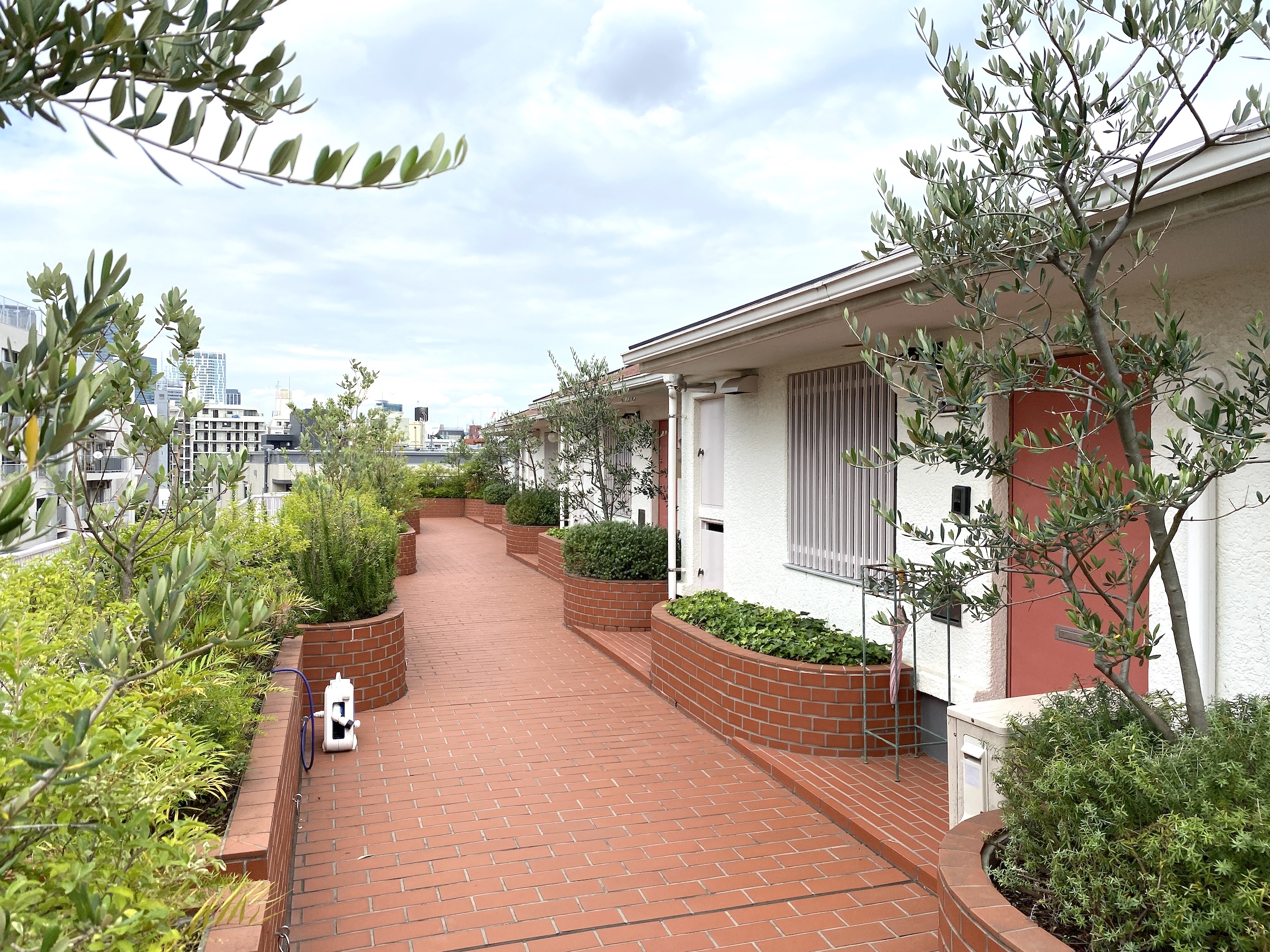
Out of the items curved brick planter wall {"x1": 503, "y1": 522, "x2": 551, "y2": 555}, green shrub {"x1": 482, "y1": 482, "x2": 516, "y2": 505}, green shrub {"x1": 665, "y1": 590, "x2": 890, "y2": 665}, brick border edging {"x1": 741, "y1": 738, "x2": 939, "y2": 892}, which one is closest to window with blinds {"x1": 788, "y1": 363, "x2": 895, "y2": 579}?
green shrub {"x1": 665, "y1": 590, "x2": 890, "y2": 665}

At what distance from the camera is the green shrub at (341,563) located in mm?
7734

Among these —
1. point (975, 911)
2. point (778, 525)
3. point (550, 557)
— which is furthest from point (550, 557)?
point (975, 911)

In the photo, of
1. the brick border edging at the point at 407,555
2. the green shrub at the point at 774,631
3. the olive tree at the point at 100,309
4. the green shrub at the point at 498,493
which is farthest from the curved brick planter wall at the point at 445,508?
the olive tree at the point at 100,309

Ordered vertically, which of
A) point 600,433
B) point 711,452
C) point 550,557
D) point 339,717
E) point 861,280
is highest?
point 861,280

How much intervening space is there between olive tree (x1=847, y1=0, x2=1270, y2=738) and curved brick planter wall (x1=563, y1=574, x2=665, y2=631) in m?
7.26

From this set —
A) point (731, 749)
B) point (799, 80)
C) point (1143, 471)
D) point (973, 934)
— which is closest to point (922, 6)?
point (1143, 471)

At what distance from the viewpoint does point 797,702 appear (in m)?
6.02

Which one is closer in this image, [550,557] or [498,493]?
[550,557]

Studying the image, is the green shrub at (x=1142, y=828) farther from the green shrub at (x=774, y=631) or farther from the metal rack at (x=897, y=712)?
the green shrub at (x=774, y=631)

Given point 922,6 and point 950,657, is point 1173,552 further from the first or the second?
point 922,6

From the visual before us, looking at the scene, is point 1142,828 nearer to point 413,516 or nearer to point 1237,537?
point 1237,537

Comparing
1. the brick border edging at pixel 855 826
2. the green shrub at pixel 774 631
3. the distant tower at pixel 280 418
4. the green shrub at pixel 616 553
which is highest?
the distant tower at pixel 280 418

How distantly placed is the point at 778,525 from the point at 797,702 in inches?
98.6

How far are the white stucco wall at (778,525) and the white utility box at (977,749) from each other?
5.11 ft
